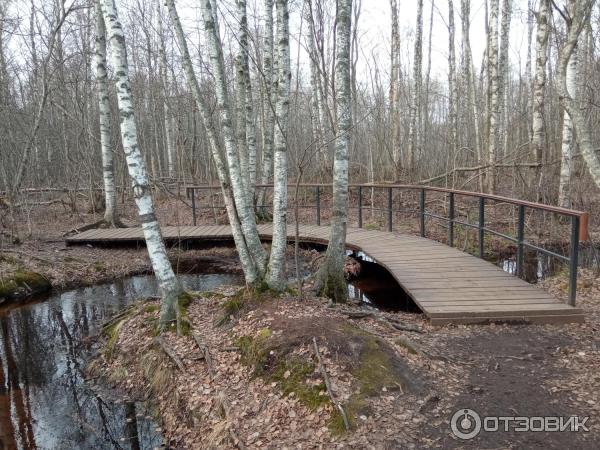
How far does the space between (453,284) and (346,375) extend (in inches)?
121

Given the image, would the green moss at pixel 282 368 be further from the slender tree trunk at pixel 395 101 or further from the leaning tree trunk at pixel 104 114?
the slender tree trunk at pixel 395 101

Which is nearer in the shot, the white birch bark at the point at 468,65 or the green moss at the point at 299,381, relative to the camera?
the green moss at the point at 299,381

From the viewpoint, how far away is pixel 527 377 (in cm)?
386

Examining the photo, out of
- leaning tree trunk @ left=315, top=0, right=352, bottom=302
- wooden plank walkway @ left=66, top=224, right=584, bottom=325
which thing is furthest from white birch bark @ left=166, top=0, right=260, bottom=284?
wooden plank walkway @ left=66, top=224, right=584, bottom=325

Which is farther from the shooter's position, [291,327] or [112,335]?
[112,335]

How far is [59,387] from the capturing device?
5.27 meters

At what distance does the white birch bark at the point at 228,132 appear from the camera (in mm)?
5367

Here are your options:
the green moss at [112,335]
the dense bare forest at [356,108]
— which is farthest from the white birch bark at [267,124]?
the green moss at [112,335]

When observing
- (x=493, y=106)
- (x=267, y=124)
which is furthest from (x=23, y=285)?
(x=493, y=106)

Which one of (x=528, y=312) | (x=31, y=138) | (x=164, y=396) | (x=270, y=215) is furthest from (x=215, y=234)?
(x=528, y=312)

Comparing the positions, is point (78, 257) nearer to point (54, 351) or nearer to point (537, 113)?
point (54, 351)

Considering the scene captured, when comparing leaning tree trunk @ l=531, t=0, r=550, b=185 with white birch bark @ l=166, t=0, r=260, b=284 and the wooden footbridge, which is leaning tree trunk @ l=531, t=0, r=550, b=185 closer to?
the wooden footbridge

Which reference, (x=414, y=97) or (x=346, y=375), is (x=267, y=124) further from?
(x=346, y=375)

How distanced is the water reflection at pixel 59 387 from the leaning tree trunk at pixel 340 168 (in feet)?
9.49
